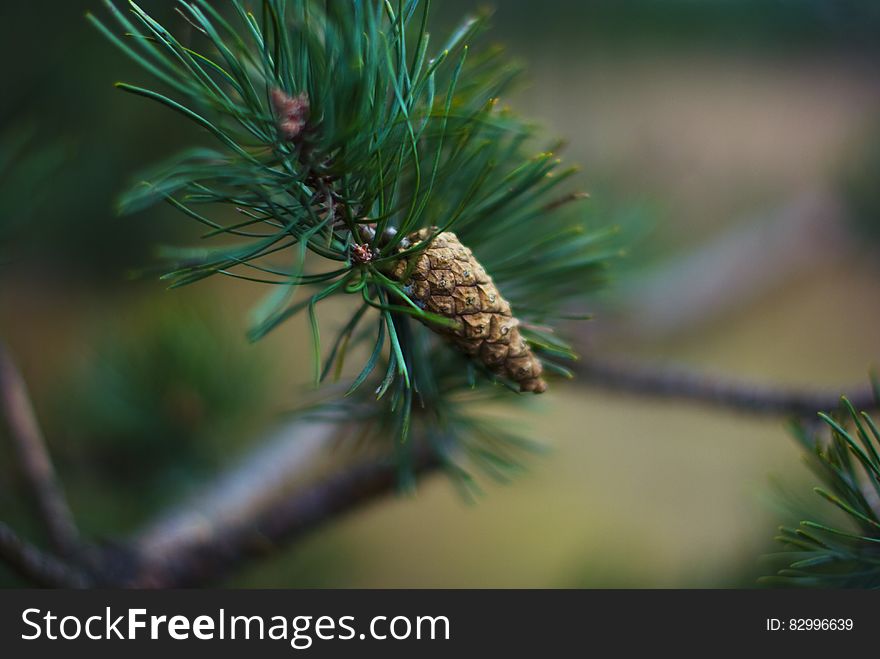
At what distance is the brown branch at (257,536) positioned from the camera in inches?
10.9

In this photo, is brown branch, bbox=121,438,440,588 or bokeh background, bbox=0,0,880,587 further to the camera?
bokeh background, bbox=0,0,880,587

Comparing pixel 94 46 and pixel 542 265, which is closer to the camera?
pixel 542 265

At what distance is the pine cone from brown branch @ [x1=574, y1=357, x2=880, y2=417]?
0.39ft

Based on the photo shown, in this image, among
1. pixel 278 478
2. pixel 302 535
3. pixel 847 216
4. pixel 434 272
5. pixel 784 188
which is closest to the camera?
pixel 434 272

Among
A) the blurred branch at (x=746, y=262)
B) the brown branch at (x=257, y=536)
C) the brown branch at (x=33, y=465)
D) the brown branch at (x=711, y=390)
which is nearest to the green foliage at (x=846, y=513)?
the brown branch at (x=711, y=390)

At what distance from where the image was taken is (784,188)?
0.87 metres

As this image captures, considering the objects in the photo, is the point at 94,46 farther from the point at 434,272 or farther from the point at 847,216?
the point at 847,216

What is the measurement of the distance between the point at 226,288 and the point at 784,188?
0.69 m

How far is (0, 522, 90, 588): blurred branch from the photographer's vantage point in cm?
22

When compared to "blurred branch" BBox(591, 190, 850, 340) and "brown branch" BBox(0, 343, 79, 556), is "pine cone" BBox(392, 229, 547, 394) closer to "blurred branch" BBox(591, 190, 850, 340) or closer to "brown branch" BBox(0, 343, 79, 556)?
"brown branch" BBox(0, 343, 79, 556)

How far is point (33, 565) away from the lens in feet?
0.74

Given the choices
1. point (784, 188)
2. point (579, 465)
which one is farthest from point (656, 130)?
point (579, 465)

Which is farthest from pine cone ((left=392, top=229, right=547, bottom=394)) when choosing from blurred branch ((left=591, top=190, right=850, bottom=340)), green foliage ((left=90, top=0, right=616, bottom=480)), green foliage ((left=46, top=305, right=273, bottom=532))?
blurred branch ((left=591, top=190, right=850, bottom=340))

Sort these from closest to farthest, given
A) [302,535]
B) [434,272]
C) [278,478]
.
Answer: [434,272], [302,535], [278,478]
